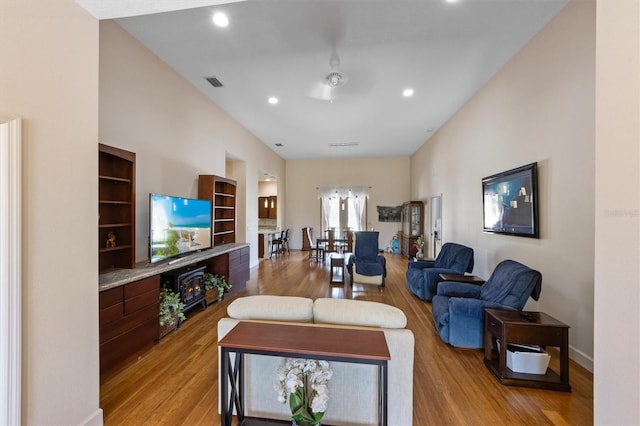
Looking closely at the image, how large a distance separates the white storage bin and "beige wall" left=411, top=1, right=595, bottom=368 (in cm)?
53

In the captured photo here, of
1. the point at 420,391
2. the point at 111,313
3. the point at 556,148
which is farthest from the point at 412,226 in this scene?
the point at 111,313

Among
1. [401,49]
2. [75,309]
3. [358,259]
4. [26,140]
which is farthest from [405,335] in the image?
[358,259]

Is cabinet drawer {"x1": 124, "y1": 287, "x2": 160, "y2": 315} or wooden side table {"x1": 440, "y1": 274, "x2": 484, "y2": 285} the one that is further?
wooden side table {"x1": 440, "y1": 274, "x2": 484, "y2": 285}

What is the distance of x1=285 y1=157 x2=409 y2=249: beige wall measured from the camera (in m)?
9.42

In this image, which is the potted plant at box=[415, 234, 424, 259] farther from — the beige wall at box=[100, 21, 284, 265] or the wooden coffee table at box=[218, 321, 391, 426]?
the wooden coffee table at box=[218, 321, 391, 426]

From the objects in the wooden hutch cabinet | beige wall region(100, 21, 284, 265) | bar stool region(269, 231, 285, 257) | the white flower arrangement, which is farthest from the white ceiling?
bar stool region(269, 231, 285, 257)

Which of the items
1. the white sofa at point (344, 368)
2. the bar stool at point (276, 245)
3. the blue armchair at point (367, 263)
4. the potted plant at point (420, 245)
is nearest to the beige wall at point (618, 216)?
the white sofa at point (344, 368)

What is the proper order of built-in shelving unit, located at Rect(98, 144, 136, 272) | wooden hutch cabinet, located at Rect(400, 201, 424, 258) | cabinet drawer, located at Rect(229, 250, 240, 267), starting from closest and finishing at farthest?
built-in shelving unit, located at Rect(98, 144, 136, 272) < cabinet drawer, located at Rect(229, 250, 240, 267) < wooden hutch cabinet, located at Rect(400, 201, 424, 258)

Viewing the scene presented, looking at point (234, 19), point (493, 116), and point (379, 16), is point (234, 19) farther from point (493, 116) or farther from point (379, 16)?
point (493, 116)

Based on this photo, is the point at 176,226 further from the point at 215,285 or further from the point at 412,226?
the point at 412,226

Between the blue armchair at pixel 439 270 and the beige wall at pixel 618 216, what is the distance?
9.35ft

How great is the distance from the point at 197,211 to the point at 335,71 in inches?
113

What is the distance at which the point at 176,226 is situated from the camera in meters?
3.34

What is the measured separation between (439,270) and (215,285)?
3.60 metres
